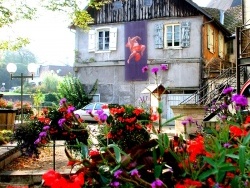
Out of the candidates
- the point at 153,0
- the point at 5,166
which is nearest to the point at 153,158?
the point at 5,166

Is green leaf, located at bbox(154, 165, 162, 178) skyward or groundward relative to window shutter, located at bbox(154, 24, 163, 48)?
groundward

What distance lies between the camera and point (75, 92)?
2456 centimetres

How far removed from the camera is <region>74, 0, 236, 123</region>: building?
2241cm

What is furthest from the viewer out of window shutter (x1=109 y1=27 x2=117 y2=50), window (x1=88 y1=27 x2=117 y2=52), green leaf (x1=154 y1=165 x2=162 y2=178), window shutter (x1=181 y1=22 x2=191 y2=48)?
window (x1=88 y1=27 x2=117 y2=52)

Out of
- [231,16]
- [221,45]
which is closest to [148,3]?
[221,45]

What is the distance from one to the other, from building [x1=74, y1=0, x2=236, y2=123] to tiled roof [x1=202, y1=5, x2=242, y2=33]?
1836 millimetres

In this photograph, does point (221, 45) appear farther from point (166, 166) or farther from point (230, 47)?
point (166, 166)

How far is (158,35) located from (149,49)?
3.42 feet

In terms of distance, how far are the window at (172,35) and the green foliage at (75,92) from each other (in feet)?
17.6

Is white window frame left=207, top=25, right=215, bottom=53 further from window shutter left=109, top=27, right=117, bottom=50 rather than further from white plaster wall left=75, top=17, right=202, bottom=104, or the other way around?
window shutter left=109, top=27, right=117, bottom=50

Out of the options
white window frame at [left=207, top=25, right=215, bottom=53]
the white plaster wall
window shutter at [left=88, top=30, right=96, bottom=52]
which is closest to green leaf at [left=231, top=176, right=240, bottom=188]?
the white plaster wall

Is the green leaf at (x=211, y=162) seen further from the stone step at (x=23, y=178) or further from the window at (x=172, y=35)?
the window at (x=172, y=35)

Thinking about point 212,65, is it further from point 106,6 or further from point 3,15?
point 3,15

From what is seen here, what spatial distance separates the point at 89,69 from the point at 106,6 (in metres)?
4.36
